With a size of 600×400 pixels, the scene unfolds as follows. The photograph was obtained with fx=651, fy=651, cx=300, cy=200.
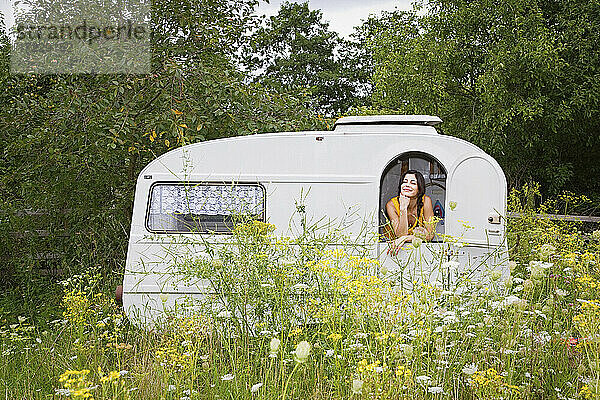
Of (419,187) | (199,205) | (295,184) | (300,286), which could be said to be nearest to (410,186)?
(419,187)

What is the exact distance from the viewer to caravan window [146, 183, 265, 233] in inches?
249

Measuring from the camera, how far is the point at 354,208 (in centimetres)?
630

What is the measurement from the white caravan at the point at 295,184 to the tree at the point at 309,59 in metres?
23.1

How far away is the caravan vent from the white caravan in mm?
38

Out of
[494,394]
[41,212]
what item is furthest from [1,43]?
[494,394]

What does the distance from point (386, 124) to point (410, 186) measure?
760mm

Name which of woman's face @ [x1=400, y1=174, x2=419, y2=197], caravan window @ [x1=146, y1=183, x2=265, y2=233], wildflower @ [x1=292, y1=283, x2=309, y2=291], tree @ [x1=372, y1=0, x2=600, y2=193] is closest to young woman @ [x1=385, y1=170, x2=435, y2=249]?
woman's face @ [x1=400, y1=174, x2=419, y2=197]

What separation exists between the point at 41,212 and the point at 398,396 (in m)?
7.39

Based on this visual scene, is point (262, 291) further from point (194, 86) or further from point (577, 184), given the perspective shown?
point (577, 184)

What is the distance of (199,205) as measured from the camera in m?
6.35

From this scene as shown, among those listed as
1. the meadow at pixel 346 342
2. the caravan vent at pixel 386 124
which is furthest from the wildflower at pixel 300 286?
the caravan vent at pixel 386 124

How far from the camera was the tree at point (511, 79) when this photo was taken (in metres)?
12.8

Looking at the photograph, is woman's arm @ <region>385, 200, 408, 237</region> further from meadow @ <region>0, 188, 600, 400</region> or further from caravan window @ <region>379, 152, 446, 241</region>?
meadow @ <region>0, 188, 600, 400</region>

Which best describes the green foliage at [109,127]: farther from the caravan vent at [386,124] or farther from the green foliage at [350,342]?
the green foliage at [350,342]
